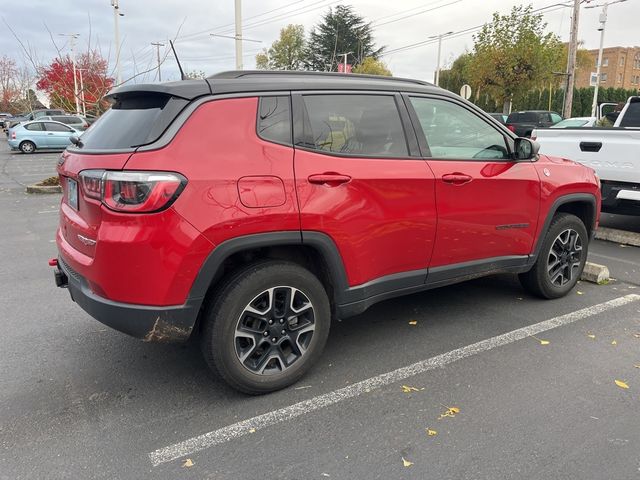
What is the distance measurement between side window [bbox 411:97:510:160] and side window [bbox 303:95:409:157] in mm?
265

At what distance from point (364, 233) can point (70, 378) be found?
6.93ft

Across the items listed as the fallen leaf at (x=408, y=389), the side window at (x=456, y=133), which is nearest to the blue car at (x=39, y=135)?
the side window at (x=456, y=133)

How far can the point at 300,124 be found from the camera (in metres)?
3.07

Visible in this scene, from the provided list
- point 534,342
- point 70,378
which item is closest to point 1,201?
point 70,378

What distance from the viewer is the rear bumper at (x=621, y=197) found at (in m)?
6.07

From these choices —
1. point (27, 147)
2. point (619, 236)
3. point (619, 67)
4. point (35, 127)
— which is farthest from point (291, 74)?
point (619, 67)

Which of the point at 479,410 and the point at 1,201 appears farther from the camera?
the point at 1,201

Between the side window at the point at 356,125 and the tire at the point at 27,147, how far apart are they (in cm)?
2542

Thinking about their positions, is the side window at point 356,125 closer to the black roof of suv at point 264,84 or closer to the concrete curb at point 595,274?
the black roof of suv at point 264,84

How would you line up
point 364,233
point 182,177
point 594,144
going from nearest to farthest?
point 182,177 → point 364,233 → point 594,144

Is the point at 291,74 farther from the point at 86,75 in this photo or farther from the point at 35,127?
the point at 35,127

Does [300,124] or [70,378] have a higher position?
[300,124]

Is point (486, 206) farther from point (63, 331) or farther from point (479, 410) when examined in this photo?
point (63, 331)

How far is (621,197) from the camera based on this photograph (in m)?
6.14
